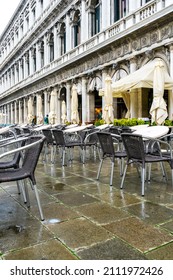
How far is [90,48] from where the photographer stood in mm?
17344

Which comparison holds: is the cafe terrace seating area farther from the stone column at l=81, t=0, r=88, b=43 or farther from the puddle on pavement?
the stone column at l=81, t=0, r=88, b=43

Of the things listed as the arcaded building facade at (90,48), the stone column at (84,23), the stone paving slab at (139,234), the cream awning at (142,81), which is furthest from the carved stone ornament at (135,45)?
the stone paving slab at (139,234)

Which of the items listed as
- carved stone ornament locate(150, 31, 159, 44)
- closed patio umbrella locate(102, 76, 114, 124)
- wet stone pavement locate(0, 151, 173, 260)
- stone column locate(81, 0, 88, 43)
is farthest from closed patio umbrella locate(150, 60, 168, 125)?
stone column locate(81, 0, 88, 43)

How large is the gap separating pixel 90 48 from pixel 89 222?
1581 centimetres

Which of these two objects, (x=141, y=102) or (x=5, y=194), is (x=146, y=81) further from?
(x=5, y=194)

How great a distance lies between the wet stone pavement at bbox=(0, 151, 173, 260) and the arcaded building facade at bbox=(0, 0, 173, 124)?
8.42m

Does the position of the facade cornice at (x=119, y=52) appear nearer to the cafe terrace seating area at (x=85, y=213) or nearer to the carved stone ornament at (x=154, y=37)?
the carved stone ornament at (x=154, y=37)

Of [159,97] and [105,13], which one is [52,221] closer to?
[159,97]

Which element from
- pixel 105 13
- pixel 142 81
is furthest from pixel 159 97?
pixel 105 13

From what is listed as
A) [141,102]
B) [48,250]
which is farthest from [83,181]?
[141,102]

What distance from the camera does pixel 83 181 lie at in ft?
15.5

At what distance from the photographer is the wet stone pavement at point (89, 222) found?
2.25m

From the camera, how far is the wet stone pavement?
2.25 metres
